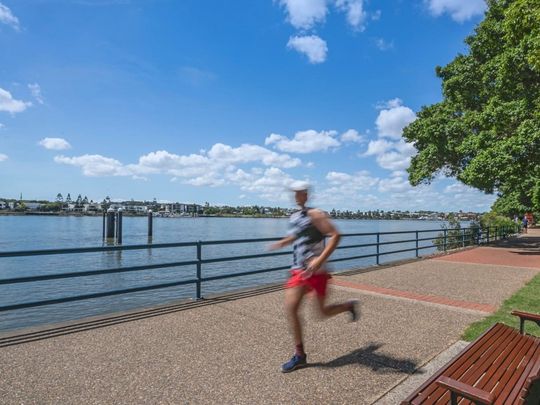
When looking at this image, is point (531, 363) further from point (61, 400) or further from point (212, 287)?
point (212, 287)

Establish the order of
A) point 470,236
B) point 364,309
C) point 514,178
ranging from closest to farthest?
point 364,309 < point 514,178 < point 470,236

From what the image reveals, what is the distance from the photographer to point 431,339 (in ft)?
16.8

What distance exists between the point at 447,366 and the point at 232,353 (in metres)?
2.38

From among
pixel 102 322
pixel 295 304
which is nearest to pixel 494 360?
pixel 295 304

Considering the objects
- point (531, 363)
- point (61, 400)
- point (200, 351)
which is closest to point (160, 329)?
point (200, 351)

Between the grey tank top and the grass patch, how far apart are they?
2.64m

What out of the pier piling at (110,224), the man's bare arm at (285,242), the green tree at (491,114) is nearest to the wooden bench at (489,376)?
the man's bare arm at (285,242)

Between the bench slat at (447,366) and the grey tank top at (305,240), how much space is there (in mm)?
1513

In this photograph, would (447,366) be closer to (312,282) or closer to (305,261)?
(312,282)

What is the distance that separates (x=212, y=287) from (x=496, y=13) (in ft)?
60.8

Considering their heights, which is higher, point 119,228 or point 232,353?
point 232,353

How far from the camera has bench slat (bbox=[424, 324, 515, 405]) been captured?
2.72 m

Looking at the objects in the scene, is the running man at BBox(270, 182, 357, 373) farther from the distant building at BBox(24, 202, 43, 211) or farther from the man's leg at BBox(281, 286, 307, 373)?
the distant building at BBox(24, 202, 43, 211)

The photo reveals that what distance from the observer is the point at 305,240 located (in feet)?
13.4
